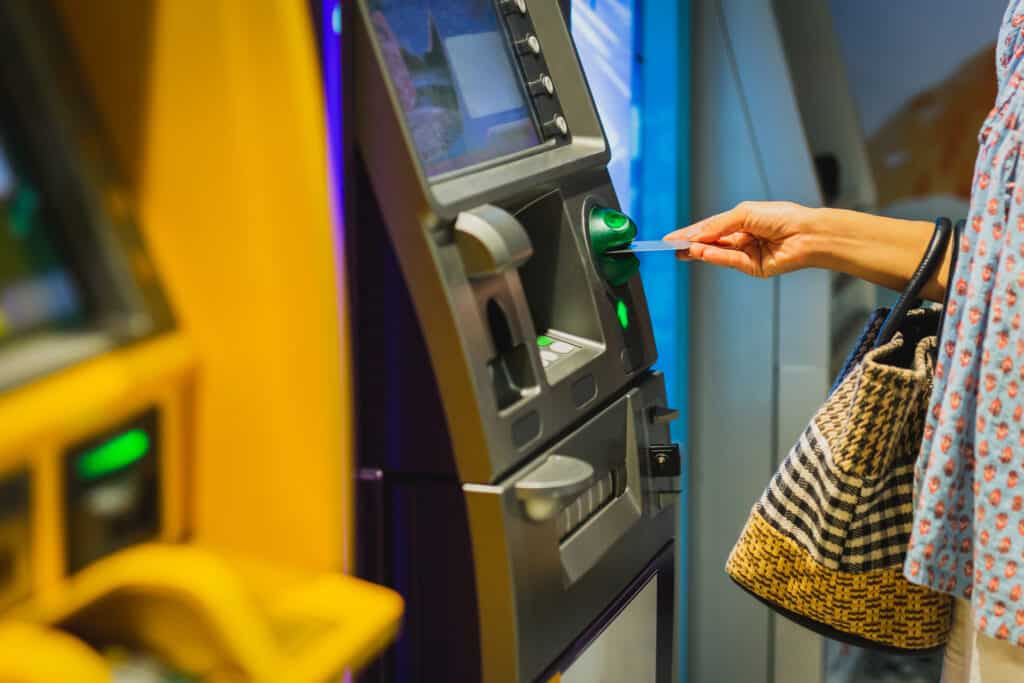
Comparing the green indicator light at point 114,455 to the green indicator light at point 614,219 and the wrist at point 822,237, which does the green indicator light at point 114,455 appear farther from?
the wrist at point 822,237

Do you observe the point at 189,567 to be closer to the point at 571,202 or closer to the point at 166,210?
the point at 166,210

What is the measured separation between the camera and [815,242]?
150 cm

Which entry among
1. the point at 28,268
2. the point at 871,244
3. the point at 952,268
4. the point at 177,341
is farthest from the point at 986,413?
the point at 28,268

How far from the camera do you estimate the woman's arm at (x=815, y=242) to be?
145cm

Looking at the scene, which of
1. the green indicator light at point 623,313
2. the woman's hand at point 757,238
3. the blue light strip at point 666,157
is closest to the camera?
the green indicator light at point 623,313

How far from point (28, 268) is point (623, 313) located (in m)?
0.80

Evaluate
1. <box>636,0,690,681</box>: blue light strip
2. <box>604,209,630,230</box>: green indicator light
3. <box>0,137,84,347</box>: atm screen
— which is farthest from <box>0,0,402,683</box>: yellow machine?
<box>636,0,690,681</box>: blue light strip

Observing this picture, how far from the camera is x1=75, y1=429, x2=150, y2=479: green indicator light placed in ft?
2.51

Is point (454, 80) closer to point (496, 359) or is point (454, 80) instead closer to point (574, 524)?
point (496, 359)

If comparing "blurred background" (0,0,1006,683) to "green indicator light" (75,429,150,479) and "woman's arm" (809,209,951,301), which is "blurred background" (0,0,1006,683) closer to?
"green indicator light" (75,429,150,479)

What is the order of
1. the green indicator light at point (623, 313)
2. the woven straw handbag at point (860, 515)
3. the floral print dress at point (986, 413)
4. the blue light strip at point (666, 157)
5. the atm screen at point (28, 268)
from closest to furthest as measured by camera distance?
the atm screen at point (28, 268)
the floral print dress at point (986, 413)
the woven straw handbag at point (860, 515)
the green indicator light at point (623, 313)
the blue light strip at point (666, 157)

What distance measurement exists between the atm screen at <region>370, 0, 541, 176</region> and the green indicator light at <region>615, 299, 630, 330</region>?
0.23 m

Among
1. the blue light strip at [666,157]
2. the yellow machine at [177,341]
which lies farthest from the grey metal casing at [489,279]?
the blue light strip at [666,157]

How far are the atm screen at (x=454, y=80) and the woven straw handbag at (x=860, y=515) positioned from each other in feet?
1.62
